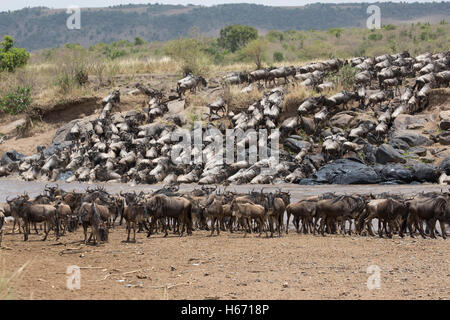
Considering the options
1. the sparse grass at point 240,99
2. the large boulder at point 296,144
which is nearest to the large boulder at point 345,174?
the large boulder at point 296,144

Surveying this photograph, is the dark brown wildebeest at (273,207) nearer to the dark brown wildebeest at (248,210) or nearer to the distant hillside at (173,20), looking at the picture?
the dark brown wildebeest at (248,210)

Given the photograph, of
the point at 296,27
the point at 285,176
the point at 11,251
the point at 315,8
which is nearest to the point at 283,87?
the point at 285,176

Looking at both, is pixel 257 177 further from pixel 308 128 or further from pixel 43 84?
pixel 43 84

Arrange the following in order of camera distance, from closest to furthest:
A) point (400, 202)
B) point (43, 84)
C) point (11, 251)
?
1. point (11, 251)
2. point (400, 202)
3. point (43, 84)

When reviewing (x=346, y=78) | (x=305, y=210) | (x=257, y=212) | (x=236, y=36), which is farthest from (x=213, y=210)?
(x=236, y=36)

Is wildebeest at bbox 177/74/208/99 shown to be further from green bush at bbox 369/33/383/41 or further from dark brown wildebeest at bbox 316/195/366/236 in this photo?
green bush at bbox 369/33/383/41

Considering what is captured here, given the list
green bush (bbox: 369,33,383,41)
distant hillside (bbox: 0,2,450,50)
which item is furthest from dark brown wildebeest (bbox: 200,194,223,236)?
distant hillside (bbox: 0,2,450,50)

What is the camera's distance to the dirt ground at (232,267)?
28.6ft

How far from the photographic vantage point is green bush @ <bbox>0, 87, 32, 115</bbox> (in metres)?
35.5

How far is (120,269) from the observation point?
10289 mm

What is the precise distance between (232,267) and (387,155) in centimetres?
1363
